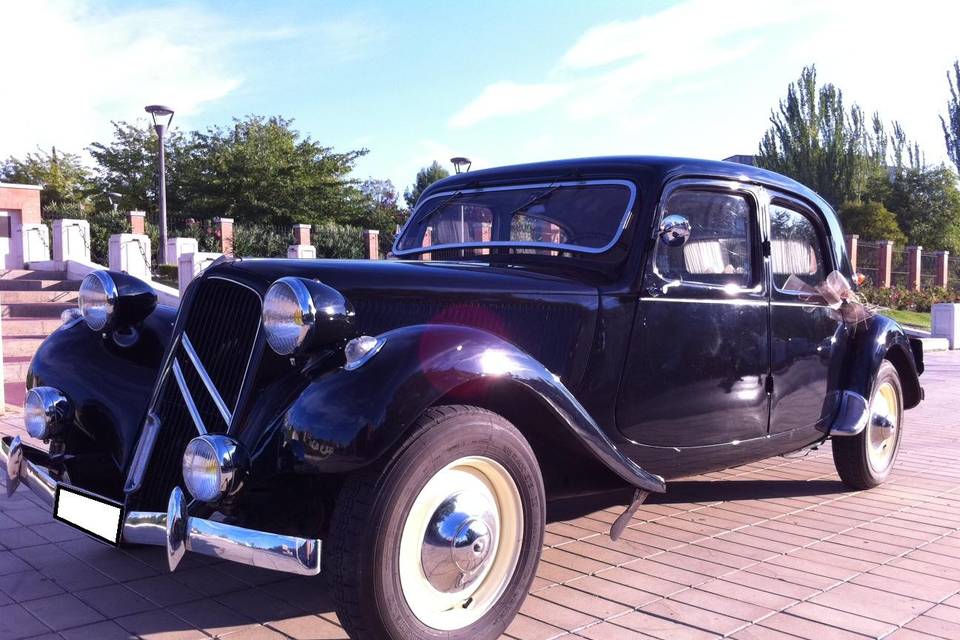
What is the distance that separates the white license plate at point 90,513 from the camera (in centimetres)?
264

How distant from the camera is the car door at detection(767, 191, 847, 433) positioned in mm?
3916

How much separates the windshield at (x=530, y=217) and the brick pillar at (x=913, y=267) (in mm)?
29613

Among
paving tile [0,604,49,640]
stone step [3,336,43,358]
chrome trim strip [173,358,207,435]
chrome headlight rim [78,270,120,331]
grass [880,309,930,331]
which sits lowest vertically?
grass [880,309,930,331]

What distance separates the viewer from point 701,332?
138 inches

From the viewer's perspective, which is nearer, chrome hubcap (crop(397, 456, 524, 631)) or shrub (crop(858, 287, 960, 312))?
chrome hubcap (crop(397, 456, 524, 631))

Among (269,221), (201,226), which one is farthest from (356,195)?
(201,226)

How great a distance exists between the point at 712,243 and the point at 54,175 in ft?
125

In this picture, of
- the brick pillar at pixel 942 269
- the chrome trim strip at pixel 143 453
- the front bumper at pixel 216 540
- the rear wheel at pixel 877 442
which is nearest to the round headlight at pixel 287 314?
the front bumper at pixel 216 540

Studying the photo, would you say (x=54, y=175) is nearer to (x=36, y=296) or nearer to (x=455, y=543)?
(x=36, y=296)

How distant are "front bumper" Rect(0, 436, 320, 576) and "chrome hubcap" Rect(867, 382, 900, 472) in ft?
11.5

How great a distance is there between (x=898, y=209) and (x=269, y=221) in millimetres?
28627

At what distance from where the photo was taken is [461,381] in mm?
2453

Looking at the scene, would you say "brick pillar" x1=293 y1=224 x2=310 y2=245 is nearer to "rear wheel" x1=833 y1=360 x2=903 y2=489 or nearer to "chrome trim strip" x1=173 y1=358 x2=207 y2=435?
"rear wheel" x1=833 y1=360 x2=903 y2=489

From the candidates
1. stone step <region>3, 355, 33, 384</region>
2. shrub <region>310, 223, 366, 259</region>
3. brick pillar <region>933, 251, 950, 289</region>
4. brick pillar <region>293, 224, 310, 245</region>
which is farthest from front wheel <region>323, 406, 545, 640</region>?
brick pillar <region>933, 251, 950, 289</region>
